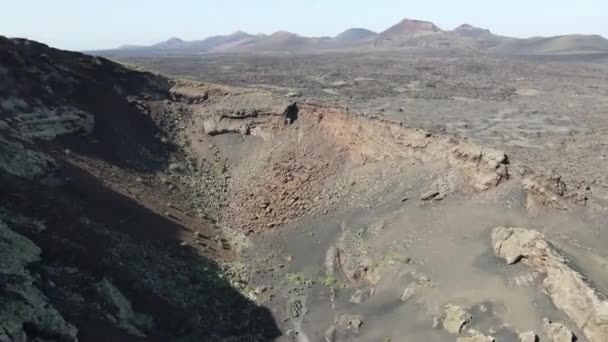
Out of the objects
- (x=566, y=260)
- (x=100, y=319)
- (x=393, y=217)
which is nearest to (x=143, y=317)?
(x=100, y=319)

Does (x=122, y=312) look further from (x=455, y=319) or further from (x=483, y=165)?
(x=483, y=165)

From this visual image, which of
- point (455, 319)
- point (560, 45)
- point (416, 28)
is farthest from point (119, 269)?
point (416, 28)

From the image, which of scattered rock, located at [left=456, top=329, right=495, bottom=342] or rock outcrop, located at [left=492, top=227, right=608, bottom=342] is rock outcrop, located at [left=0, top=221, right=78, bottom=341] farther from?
rock outcrop, located at [left=492, top=227, right=608, bottom=342]

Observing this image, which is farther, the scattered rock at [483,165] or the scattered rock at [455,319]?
the scattered rock at [483,165]

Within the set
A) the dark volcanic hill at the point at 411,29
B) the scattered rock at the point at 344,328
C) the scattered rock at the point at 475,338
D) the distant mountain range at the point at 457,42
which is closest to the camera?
the scattered rock at the point at 475,338

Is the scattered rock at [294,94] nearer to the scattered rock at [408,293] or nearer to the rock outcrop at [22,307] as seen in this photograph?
the scattered rock at [408,293]

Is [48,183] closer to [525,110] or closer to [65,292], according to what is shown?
[65,292]

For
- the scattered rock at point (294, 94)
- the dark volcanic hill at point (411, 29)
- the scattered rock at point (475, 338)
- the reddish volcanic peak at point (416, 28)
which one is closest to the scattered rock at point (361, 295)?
the scattered rock at point (475, 338)

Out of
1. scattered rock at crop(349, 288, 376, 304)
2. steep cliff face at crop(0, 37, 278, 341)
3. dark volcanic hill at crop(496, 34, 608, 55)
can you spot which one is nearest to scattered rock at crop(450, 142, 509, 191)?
scattered rock at crop(349, 288, 376, 304)
